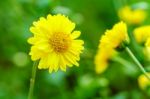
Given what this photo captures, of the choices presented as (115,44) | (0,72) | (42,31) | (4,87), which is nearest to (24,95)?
(4,87)

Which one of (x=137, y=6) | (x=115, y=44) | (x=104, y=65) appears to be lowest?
(x=115, y=44)

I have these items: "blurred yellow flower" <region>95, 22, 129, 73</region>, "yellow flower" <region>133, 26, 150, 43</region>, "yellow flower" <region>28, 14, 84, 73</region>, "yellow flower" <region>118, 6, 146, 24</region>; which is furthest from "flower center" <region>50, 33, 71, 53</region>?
"yellow flower" <region>118, 6, 146, 24</region>

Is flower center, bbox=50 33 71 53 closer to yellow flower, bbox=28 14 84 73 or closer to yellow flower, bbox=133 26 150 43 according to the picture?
yellow flower, bbox=28 14 84 73

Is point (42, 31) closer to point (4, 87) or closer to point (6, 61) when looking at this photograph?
point (4, 87)

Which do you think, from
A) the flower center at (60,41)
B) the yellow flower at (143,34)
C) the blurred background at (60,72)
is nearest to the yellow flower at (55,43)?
the flower center at (60,41)

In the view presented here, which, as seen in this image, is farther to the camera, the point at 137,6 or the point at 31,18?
the point at 31,18

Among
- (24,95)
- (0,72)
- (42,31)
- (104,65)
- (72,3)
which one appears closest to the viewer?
(42,31)
